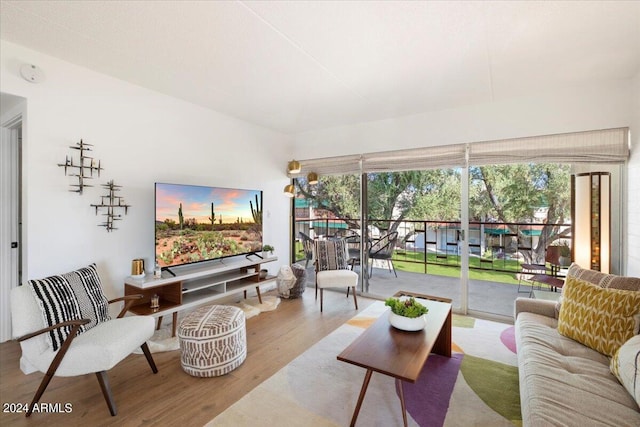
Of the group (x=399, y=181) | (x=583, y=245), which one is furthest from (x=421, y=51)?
(x=399, y=181)

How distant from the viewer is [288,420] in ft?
5.76

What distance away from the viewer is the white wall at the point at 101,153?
2344mm

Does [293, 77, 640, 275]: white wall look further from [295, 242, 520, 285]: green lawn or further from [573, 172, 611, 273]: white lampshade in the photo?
[295, 242, 520, 285]: green lawn

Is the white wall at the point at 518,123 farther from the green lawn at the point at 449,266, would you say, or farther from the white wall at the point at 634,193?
the green lawn at the point at 449,266

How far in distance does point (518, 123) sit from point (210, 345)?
12.3ft

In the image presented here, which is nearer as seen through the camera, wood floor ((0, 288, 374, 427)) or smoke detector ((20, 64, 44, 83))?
wood floor ((0, 288, 374, 427))

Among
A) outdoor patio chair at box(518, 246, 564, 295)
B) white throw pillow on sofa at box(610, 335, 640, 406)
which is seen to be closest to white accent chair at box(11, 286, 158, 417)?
white throw pillow on sofa at box(610, 335, 640, 406)

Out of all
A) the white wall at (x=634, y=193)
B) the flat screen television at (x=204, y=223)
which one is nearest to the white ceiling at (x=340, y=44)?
the white wall at (x=634, y=193)

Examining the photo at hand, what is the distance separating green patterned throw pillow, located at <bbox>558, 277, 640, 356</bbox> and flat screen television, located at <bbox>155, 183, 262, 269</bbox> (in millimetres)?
3235

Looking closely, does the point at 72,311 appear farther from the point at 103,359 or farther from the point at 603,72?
the point at 603,72

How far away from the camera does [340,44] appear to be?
2158mm

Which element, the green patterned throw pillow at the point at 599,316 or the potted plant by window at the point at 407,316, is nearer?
the green patterned throw pillow at the point at 599,316

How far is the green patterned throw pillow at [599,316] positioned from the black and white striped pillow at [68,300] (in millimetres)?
3323

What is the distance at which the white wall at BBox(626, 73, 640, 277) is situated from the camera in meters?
2.51
